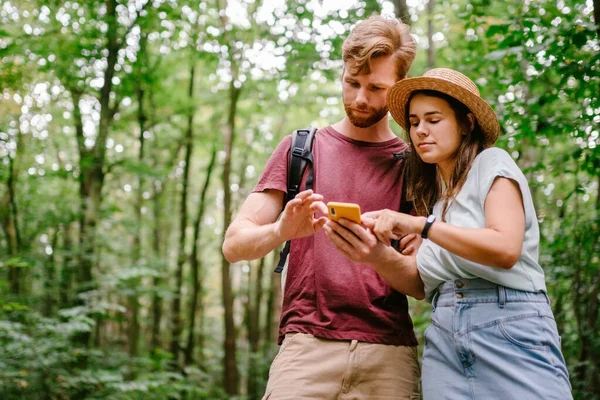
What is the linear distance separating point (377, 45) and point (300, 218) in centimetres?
103

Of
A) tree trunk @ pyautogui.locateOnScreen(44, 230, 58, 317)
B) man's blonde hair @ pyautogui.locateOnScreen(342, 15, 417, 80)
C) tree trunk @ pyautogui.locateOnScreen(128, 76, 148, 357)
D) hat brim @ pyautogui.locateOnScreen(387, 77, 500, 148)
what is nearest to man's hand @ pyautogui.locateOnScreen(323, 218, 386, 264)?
hat brim @ pyautogui.locateOnScreen(387, 77, 500, 148)

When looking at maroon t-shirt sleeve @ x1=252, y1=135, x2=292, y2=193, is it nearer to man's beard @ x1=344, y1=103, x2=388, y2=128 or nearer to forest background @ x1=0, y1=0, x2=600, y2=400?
man's beard @ x1=344, y1=103, x2=388, y2=128

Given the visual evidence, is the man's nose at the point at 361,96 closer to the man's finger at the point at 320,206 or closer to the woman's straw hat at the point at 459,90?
the woman's straw hat at the point at 459,90

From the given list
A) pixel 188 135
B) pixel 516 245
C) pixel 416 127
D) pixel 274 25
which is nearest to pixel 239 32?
pixel 274 25

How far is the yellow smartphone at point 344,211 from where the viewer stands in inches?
81.6

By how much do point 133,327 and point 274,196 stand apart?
13756 millimetres

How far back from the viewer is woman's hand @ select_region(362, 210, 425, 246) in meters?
2.10

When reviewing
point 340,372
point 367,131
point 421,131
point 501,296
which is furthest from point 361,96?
point 340,372

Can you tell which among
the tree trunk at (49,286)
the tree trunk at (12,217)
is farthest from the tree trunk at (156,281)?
the tree trunk at (12,217)

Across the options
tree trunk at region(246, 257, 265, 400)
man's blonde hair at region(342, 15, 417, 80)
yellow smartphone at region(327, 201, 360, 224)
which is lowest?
tree trunk at region(246, 257, 265, 400)

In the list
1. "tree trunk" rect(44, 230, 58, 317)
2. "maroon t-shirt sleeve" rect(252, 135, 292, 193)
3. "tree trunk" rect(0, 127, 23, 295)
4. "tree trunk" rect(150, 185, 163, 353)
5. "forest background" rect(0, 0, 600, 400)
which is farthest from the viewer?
"tree trunk" rect(150, 185, 163, 353)

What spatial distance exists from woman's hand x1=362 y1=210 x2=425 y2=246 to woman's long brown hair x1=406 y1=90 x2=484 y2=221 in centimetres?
33

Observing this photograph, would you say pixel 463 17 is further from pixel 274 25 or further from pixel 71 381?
pixel 71 381

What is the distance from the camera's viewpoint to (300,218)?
2328 millimetres
